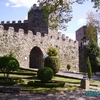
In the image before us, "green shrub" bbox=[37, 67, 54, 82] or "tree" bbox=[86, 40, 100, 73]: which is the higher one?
"tree" bbox=[86, 40, 100, 73]

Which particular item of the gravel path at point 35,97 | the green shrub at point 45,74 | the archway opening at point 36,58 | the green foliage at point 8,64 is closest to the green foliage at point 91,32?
the archway opening at point 36,58

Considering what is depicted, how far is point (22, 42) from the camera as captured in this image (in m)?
27.7

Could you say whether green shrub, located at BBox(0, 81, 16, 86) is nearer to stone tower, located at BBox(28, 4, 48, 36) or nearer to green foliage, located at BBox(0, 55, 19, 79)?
green foliage, located at BBox(0, 55, 19, 79)

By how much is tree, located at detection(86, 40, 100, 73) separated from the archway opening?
401 inches

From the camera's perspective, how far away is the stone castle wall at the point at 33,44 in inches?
1018

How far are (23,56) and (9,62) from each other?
1242cm

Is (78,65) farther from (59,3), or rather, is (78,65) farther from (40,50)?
(59,3)

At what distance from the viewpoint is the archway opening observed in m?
31.6

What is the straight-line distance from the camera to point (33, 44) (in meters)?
29.5

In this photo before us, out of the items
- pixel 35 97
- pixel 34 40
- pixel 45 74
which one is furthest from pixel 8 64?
pixel 34 40

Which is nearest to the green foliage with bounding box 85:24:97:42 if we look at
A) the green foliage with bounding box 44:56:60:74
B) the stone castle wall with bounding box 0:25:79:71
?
the stone castle wall with bounding box 0:25:79:71

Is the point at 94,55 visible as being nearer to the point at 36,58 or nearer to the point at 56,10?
the point at 36,58

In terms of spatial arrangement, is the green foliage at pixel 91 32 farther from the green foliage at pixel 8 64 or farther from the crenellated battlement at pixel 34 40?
the green foliage at pixel 8 64

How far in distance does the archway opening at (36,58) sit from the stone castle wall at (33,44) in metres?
0.96
